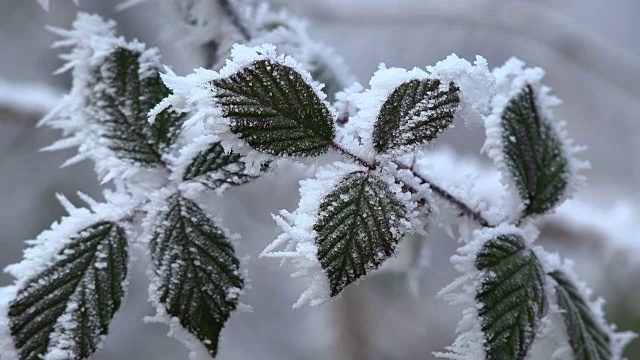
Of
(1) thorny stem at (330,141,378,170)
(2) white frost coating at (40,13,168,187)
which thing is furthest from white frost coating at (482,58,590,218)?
(2) white frost coating at (40,13,168,187)

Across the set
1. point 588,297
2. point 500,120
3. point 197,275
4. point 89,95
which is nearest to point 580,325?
point 588,297

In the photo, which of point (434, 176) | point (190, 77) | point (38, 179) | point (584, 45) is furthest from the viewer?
point (38, 179)

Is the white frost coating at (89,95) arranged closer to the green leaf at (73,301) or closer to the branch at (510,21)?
the green leaf at (73,301)

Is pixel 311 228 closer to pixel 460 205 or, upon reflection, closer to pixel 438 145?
pixel 460 205

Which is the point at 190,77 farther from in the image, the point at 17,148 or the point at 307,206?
the point at 17,148

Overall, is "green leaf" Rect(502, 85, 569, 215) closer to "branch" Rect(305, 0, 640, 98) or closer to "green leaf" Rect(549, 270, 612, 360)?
"green leaf" Rect(549, 270, 612, 360)

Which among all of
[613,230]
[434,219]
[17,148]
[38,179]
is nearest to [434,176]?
[434,219]
